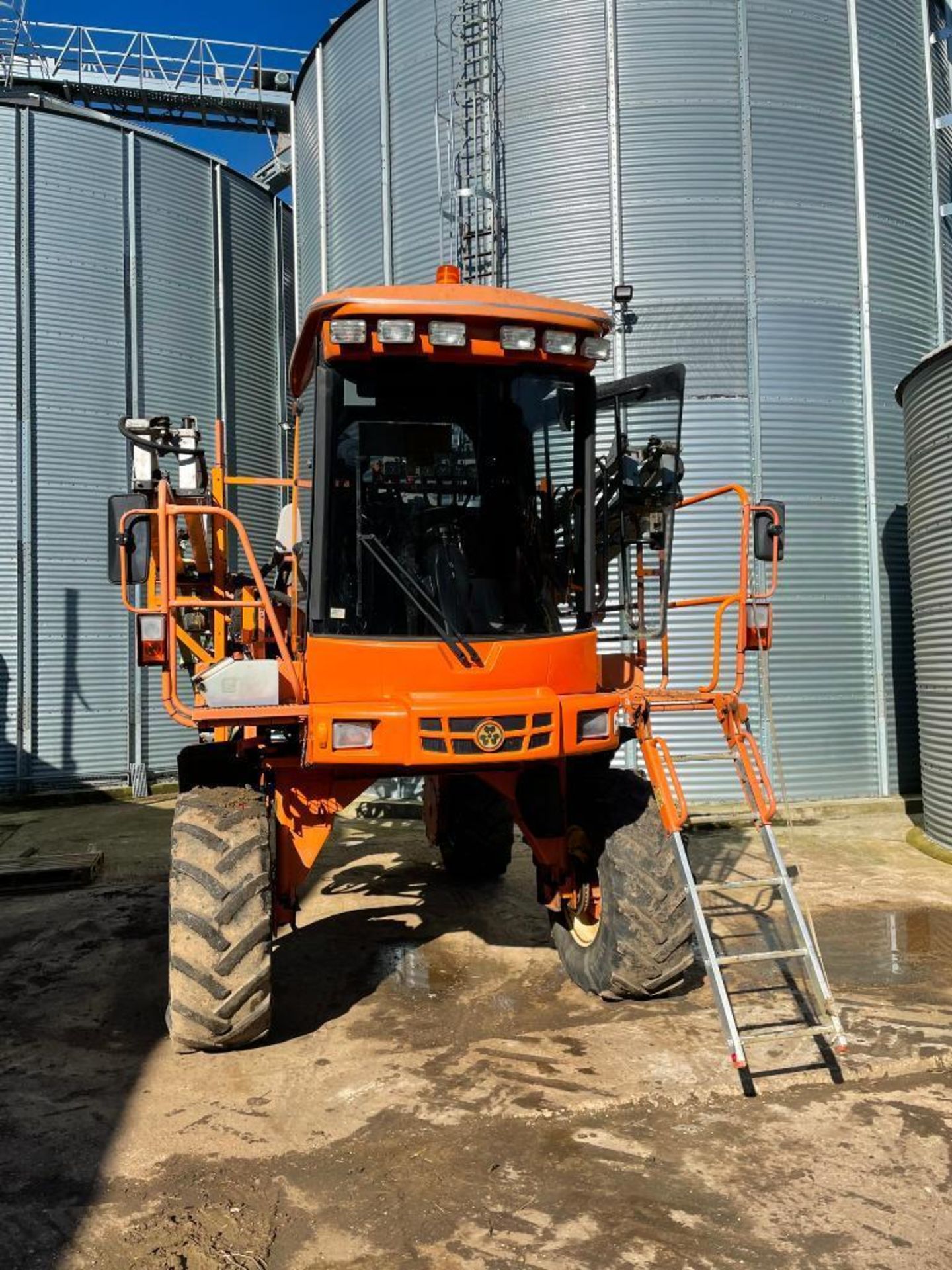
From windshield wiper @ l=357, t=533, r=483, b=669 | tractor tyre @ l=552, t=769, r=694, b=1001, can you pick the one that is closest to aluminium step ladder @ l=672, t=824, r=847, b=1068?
tractor tyre @ l=552, t=769, r=694, b=1001

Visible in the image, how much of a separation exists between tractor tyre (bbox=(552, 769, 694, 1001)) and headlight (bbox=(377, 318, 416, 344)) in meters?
2.61

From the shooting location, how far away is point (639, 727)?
16.8ft

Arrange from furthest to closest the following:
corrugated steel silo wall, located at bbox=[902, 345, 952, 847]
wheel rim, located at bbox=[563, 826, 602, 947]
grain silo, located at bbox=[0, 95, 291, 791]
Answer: grain silo, located at bbox=[0, 95, 291, 791] < corrugated steel silo wall, located at bbox=[902, 345, 952, 847] < wheel rim, located at bbox=[563, 826, 602, 947]

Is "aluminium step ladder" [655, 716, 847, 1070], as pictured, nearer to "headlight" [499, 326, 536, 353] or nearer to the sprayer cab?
the sprayer cab

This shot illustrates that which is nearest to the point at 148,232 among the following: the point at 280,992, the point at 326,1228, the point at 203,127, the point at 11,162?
the point at 11,162

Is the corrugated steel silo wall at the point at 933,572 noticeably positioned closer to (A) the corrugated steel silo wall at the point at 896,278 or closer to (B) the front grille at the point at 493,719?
(A) the corrugated steel silo wall at the point at 896,278

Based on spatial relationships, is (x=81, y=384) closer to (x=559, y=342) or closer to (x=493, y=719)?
(x=559, y=342)

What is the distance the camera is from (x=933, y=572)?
9453 millimetres

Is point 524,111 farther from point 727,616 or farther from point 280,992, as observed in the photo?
point 280,992

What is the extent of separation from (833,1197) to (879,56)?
42.6 ft

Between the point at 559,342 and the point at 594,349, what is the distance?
9.7 inches

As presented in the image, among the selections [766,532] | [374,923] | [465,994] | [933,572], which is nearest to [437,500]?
[766,532]

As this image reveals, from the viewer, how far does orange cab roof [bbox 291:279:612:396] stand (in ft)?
14.9

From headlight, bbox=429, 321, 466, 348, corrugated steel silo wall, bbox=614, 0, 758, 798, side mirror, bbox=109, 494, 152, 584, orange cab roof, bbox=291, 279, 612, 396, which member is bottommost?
side mirror, bbox=109, 494, 152, 584
